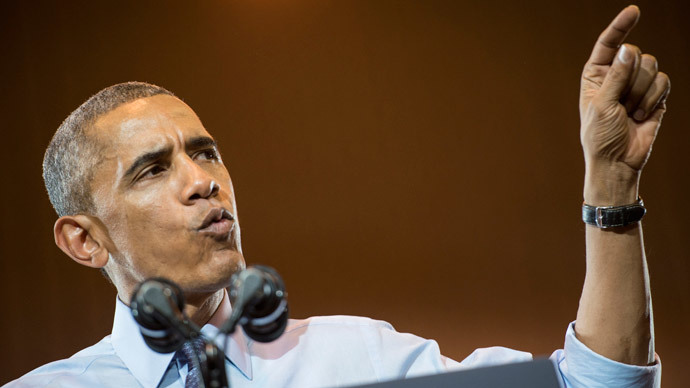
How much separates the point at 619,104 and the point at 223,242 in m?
0.66

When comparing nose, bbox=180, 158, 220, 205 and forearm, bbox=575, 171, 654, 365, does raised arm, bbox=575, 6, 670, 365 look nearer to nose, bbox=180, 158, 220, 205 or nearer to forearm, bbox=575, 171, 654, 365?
forearm, bbox=575, 171, 654, 365

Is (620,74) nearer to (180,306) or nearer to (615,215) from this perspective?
(615,215)

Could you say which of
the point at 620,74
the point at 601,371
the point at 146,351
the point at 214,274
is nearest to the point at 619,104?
the point at 620,74

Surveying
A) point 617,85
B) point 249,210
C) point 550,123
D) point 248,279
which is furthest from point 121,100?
point 550,123

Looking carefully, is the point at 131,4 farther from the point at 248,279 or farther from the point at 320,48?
the point at 248,279

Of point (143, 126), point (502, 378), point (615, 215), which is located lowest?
point (502, 378)

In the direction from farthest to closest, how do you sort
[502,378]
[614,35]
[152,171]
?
1. [152,171]
2. [614,35]
3. [502,378]

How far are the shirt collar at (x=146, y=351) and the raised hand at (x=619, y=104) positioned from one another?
66 cm

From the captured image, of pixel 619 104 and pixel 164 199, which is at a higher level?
pixel 619 104

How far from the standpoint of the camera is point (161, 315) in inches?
31.1

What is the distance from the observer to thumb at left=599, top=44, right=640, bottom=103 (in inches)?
38.6

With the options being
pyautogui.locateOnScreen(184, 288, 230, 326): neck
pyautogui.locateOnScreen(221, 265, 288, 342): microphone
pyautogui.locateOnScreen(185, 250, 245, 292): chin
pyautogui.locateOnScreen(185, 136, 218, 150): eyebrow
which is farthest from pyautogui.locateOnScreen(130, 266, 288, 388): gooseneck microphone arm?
pyautogui.locateOnScreen(185, 136, 218, 150): eyebrow

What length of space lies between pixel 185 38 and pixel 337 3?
22.9 inches

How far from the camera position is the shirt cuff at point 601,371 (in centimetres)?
103
